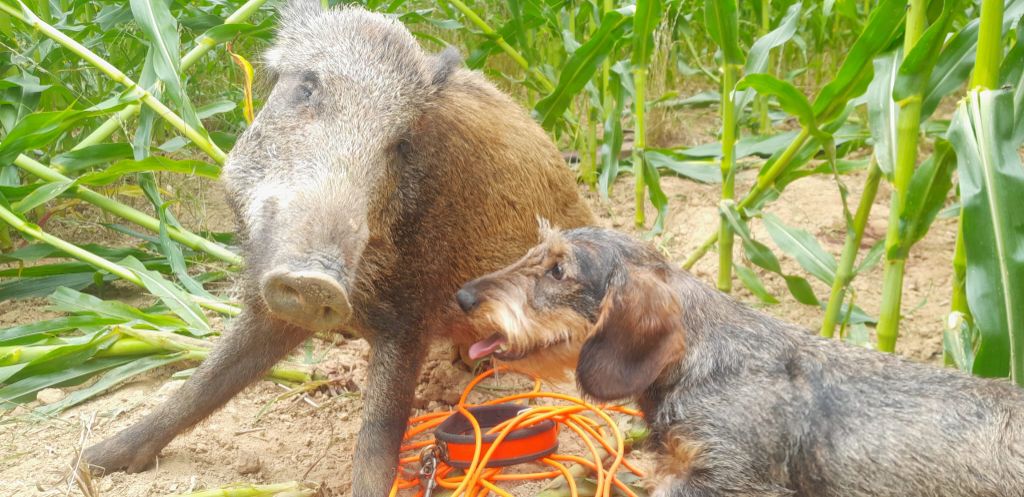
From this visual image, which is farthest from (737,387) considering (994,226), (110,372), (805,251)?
(110,372)

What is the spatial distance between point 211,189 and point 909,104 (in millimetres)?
4771

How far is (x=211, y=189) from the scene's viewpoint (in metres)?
6.62

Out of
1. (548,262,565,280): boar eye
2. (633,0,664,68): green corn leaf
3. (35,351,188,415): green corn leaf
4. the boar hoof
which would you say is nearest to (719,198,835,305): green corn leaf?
(633,0,664,68): green corn leaf

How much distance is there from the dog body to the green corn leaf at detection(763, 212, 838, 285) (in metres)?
1.57

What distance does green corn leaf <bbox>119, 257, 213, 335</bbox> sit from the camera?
4686 mm

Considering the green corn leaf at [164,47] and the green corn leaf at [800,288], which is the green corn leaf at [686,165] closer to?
the green corn leaf at [800,288]

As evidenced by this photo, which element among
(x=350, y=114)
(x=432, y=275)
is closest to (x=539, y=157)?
(x=432, y=275)

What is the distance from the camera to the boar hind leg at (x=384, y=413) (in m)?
3.46

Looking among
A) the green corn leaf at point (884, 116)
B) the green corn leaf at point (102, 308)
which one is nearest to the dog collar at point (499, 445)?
the green corn leaf at point (102, 308)

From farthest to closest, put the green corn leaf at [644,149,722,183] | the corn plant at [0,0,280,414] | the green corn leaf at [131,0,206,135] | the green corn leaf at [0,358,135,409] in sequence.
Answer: the green corn leaf at [644,149,722,183] < the green corn leaf at [131,0,206,135] < the corn plant at [0,0,280,414] < the green corn leaf at [0,358,135,409]

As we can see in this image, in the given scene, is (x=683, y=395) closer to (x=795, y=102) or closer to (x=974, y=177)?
(x=974, y=177)

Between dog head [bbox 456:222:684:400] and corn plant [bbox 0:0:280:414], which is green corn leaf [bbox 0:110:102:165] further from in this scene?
dog head [bbox 456:222:684:400]

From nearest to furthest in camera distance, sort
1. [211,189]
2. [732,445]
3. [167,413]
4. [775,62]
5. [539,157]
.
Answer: [732,445] < [167,413] < [539,157] < [211,189] < [775,62]

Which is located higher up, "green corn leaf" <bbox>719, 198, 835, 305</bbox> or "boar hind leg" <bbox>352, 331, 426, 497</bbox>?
"green corn leaf" <bbox>719, 198, 835, 305</bbox>
